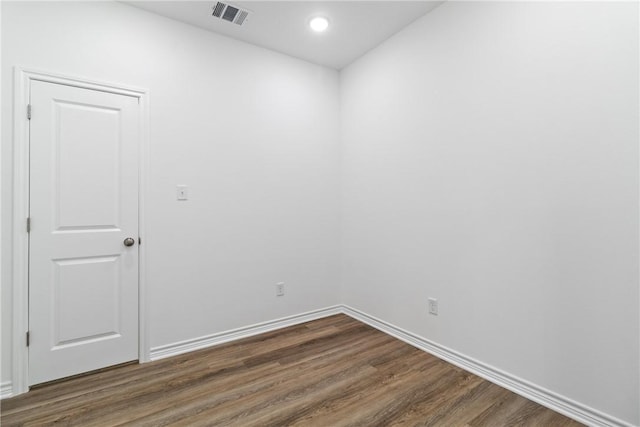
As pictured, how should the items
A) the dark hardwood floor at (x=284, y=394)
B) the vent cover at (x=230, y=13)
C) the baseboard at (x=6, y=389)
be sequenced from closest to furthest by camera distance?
1. the dark hardwood floor at (x=284, y=394)
2. the baseboard at (x=6, y=389)
3. the vent cover at (x=230, y=13)

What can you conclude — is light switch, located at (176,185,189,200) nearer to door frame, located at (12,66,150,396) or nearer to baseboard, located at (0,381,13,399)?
door frame, located at (12,66,150,396)

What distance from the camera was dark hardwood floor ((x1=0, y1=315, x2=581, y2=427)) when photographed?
1.70 m

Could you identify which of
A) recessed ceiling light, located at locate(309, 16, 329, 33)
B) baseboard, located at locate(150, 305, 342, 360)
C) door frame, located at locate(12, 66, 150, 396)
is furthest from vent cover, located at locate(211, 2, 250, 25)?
baseboard, located at locate(150, 305, 342, 360)

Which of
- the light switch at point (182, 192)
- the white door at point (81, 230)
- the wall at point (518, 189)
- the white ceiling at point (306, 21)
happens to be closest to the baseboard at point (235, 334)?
the white door at point (81, 230)

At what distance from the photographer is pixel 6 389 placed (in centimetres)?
190

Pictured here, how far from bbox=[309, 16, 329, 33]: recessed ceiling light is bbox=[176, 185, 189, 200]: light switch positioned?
1745mm

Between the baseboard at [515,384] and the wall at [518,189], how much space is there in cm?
4

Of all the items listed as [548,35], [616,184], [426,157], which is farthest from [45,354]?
[548,35]

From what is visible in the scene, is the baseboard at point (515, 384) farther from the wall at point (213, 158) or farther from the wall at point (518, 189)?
the wall at point (213, 158)

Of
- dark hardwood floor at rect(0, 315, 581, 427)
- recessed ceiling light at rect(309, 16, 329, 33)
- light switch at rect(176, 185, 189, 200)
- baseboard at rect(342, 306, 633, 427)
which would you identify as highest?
recessed ceiling light at rect(309, 16, 329, 33)

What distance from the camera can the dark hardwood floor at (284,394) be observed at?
1699 millimetres

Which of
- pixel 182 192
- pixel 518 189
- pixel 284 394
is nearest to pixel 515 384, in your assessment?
pixel 518 189

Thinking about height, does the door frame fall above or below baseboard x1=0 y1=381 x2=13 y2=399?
above

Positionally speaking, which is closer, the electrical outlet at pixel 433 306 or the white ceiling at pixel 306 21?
the white ceiling at pixel 306 21
